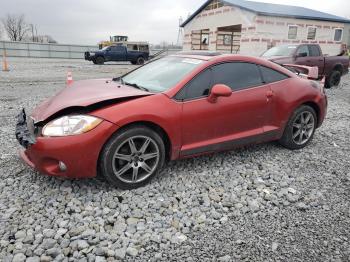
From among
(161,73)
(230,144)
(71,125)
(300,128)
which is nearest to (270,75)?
(300,128)

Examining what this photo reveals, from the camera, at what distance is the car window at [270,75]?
13.6 feet

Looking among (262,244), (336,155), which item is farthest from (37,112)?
(336,155)

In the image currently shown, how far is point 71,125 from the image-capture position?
2.97 m

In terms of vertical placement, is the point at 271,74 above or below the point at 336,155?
above

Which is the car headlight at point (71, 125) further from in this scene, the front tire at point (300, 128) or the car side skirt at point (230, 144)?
the front tire at point (300, 128)

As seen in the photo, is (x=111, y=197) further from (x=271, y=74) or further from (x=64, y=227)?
(x=271, y=74)

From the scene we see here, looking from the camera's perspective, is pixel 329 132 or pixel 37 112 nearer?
pixel 37 112

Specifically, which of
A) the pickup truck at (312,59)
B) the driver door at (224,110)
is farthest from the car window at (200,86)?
the pickup truck at (312,59)

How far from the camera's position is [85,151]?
2949 millimetres

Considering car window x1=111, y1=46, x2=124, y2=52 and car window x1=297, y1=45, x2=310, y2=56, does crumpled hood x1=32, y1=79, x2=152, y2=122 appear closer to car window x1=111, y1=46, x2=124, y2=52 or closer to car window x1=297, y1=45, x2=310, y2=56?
car window x1=297, y1=45, x2=310, y2=56

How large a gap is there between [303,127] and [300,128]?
8cm

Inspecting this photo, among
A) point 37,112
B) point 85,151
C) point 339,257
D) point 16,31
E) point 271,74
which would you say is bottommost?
point 339,257

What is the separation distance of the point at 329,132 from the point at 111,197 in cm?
→ 438

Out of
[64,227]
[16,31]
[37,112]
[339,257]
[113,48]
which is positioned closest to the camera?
[339,257]
